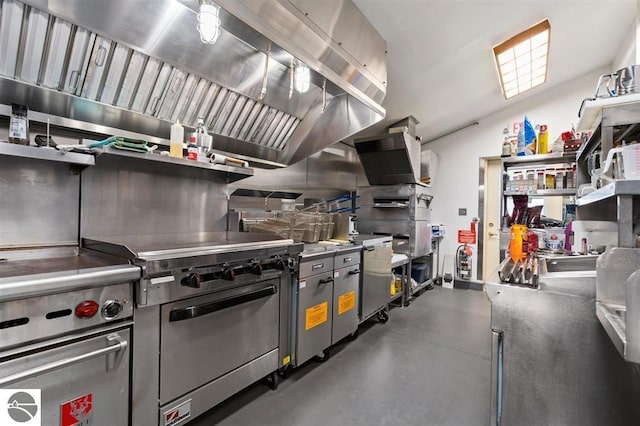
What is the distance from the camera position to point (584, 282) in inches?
50.8

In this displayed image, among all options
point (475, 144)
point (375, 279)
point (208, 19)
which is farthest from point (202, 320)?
point (475, 144)

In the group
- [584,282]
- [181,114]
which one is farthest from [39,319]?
[584,282]

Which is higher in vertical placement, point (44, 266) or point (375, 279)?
point (44, 266)

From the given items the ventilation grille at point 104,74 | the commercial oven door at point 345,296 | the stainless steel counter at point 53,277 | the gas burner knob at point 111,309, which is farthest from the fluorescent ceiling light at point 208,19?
the commercial oven door at point 345,296

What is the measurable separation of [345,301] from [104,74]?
239 centimetres

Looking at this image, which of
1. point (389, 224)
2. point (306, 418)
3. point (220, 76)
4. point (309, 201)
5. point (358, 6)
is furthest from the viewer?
point (389, 224)

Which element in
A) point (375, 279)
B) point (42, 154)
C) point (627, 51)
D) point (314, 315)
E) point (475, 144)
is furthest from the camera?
point (475, 144)

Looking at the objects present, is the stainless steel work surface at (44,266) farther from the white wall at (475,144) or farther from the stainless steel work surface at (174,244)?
the white wall at (475,144)

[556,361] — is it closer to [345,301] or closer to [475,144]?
[345,301]

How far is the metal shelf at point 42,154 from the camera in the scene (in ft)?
4.54

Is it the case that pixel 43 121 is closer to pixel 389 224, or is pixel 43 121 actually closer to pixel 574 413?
pixel 574 413

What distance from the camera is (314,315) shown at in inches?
91.3

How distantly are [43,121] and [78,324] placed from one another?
1190 millimetres

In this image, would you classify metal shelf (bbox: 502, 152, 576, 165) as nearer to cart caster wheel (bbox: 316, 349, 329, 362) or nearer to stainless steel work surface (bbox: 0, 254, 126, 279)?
cart caster wheel (bbox: 316, 349, 329, 362)
